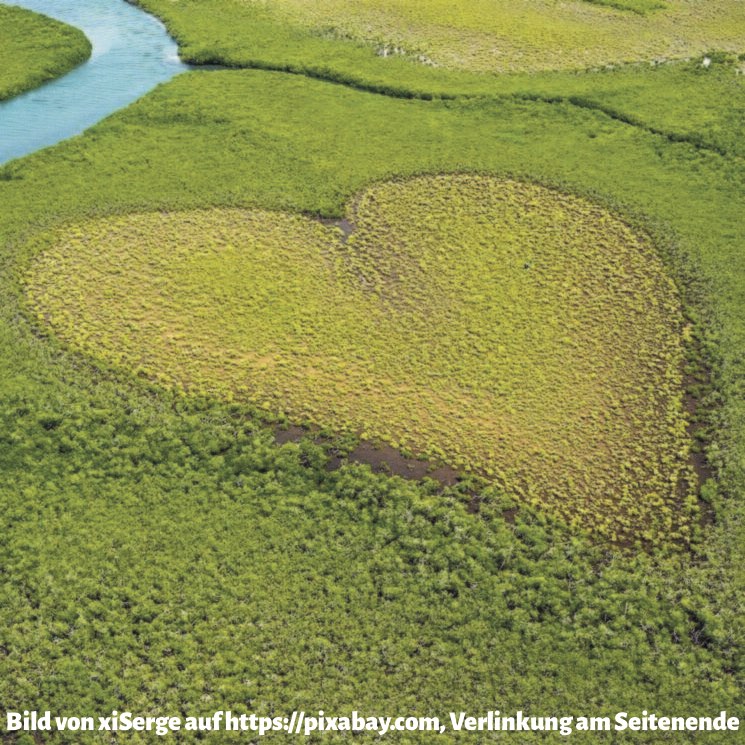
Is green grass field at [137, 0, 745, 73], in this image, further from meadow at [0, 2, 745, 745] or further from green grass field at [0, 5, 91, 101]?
green grass field at [0, 5, 91, 101]

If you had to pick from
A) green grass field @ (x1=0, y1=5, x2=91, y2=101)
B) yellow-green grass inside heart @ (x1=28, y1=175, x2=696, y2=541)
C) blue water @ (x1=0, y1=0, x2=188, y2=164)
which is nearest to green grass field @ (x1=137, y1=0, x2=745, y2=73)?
blue water @ (x1=0, y1=0, x2=188, y2=164)

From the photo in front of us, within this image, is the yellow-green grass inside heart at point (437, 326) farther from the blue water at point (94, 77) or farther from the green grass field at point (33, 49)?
the green grass field at point (33, 49)

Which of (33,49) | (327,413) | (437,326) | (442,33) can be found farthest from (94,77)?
(327,413)

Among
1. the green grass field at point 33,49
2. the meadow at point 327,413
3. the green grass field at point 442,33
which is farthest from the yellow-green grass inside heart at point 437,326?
the green grass field at point 33,49

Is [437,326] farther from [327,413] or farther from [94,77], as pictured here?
[94,77]

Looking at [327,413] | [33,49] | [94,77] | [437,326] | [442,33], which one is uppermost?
[442,33]

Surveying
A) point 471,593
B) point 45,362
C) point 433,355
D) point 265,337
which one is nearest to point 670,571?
point 471,593
